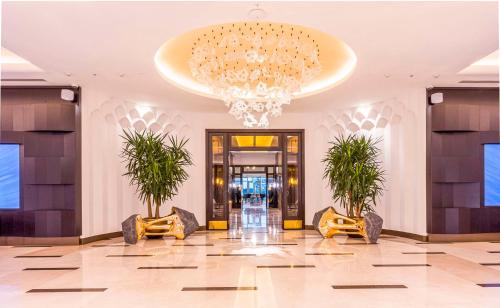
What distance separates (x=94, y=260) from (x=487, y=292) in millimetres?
5329

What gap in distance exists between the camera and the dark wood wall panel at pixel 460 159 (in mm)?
8062

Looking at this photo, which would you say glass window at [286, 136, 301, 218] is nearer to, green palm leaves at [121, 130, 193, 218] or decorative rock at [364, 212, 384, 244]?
decorative rock at [364, 212, 384, 244]

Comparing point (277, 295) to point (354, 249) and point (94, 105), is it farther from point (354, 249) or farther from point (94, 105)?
point (94, 105)

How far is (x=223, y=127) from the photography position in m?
10.5

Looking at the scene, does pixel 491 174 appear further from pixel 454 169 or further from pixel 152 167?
pixel 152 167

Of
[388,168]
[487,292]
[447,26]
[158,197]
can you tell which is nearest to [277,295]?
[487,292]

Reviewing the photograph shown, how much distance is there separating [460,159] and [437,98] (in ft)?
4.55

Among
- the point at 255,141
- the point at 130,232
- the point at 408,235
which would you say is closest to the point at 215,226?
the point at 255,141

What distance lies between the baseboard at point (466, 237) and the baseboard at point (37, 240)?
719 centimetres

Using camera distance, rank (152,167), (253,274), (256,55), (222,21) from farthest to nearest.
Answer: (152,167), (256,55), (253,274), (222,21)

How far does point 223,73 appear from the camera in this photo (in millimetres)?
6062

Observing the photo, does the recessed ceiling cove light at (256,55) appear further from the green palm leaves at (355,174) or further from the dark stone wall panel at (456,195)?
the dark stone wall panel at (456,195)

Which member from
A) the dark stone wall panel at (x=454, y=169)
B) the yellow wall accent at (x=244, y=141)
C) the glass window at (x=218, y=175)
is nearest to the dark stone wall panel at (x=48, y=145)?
the glass window at (x=218, y=175)

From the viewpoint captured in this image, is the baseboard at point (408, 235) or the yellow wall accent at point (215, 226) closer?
the baseboard at point (408, 235)
